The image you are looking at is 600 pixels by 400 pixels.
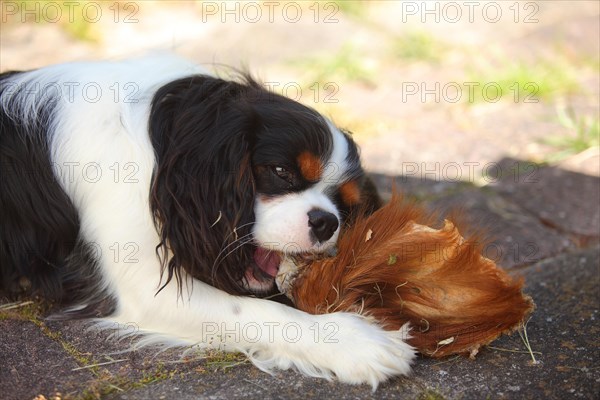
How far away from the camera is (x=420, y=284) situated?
2.77 m

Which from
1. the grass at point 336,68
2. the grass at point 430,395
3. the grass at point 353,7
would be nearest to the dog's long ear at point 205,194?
the grass at point 430,395

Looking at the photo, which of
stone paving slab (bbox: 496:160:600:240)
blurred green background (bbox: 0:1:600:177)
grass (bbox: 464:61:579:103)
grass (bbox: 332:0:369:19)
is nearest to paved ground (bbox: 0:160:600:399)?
stone paving slab (bbox: 496:160:600:240)

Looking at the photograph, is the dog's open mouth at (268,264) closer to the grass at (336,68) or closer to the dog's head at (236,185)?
the dog's head at (236,185)

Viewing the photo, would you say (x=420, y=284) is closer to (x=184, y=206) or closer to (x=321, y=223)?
(x=321, y=223)

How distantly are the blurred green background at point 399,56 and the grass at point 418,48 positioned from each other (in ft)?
0.04

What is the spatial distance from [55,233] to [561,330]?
79.0 inches

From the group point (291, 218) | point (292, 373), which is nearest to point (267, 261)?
point (291, 218)

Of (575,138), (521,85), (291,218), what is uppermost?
(291,218)

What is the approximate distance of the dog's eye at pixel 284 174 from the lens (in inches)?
115

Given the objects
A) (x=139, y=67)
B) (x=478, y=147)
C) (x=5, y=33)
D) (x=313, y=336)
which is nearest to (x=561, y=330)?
(x=313, y=336)

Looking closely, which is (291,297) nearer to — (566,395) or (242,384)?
(242,384)

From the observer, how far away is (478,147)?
5.20m

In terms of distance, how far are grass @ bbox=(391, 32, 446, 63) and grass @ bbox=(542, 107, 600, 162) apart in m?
1.64

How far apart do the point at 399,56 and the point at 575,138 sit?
211 centimetres
